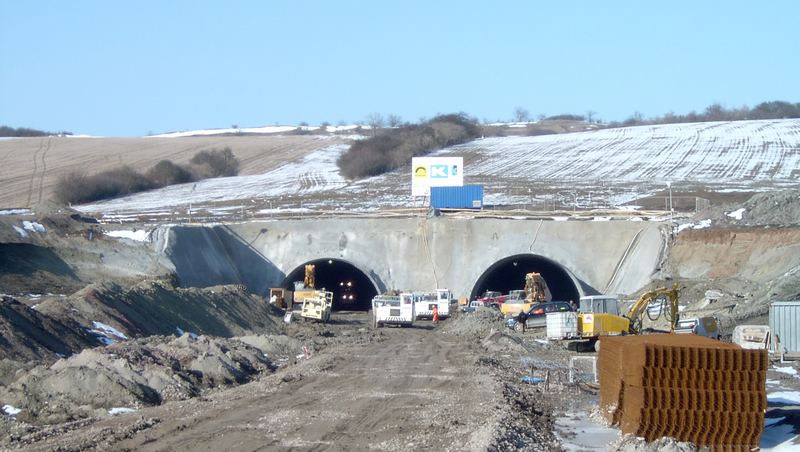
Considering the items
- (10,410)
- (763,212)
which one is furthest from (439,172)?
(10,410)

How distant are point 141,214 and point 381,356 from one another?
3677 cm

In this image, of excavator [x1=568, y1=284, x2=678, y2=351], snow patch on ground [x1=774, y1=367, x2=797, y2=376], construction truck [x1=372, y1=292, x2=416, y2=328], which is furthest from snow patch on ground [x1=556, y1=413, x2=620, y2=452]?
construction truck [x1=372, y1=292, x2=416, y2=328]

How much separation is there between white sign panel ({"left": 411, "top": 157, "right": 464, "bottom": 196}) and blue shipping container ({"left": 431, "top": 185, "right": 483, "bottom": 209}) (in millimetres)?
1552

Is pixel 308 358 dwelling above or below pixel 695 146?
below

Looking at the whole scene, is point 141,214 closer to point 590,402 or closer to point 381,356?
point 381,356

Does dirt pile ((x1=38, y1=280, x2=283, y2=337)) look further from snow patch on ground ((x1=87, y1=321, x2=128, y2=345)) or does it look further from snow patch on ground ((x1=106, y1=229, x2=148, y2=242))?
snow patch on ground ((x1=106, y1=229, x2=148, y2=242))

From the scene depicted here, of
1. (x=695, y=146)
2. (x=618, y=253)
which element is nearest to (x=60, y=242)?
(x=618, y=253)

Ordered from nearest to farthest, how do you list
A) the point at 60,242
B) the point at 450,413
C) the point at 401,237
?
the point at 450,413 → the point at 60,242 → the point at 401,237

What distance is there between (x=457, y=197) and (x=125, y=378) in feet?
125

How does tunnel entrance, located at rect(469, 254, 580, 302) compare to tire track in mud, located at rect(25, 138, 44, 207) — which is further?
tire track in mud, located at rect(25, 138, 44, 207)

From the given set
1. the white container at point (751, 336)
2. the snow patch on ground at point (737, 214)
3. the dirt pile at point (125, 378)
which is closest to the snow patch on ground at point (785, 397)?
the white container at point (751, 336)

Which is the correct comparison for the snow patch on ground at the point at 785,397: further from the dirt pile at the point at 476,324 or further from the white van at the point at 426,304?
the white van at the point at 426,304

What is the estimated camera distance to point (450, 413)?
54.6 ft

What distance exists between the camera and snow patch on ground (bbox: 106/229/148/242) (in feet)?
153
